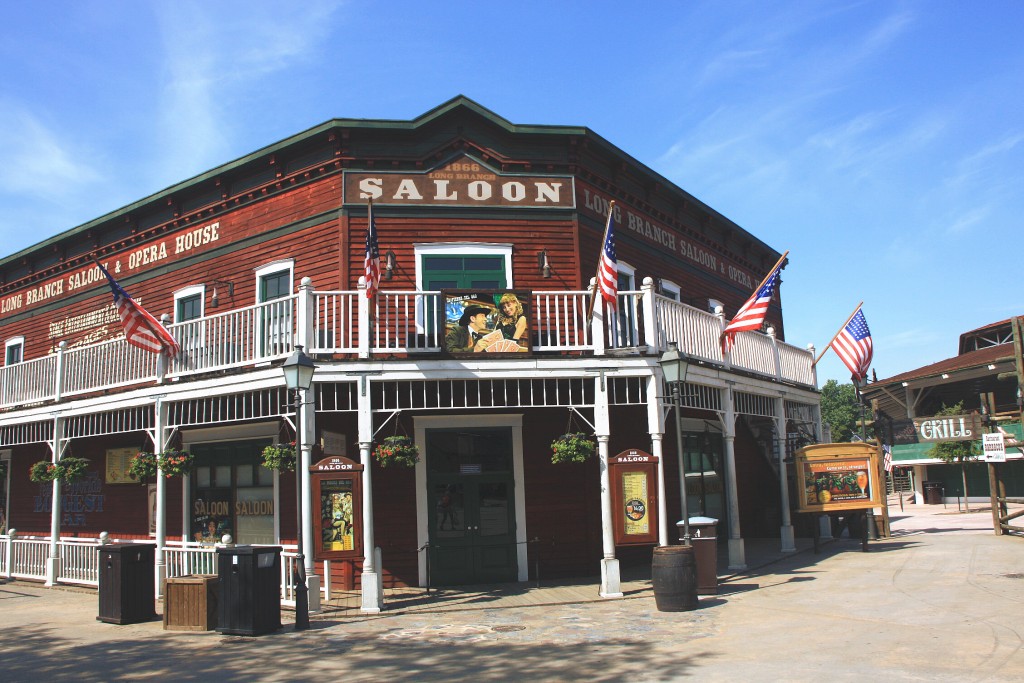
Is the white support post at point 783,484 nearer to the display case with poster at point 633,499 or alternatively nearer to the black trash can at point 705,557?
the black trash can at point 705,557

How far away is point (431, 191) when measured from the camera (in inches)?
620

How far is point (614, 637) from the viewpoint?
9.78 m

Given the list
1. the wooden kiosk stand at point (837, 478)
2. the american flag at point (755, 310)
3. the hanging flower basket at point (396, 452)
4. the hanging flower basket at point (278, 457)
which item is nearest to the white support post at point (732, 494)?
the american flag at point (755, 310)

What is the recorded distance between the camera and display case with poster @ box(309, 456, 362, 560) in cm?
1212

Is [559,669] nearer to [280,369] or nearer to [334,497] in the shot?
[334,497]

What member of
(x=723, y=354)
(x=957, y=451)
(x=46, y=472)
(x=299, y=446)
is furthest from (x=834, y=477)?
(x=957, y=451)

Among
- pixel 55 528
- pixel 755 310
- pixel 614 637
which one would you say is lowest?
pixel 614 637

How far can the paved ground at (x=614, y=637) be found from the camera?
813 cm

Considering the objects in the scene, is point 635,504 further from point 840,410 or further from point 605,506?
point 840,410

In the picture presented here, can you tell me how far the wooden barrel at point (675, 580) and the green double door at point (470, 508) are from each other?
3.98m

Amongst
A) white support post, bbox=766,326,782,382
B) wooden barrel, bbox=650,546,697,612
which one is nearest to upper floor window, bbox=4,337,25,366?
wooden barrel, bbox=650,546,697,612

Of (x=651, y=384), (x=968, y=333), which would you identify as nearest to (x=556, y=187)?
(x=651, y=384)

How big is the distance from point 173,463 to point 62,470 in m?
4.56

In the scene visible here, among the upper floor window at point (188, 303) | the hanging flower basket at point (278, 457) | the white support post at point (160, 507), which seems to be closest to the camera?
the hanging flower basket at point (278, 457)
